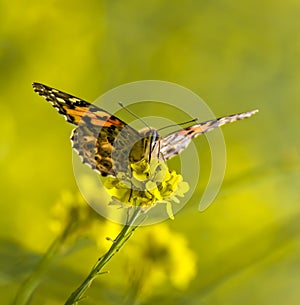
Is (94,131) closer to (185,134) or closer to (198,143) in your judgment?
(185,134)

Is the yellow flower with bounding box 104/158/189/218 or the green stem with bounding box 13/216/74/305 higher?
the yellow flower with bounding box 104/158/189/218

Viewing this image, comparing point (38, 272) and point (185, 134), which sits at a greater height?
point (185, 134)

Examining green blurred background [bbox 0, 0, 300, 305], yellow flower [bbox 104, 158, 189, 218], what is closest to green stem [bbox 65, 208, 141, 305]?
yellow flower [bbox 104, 158, 189, 218]

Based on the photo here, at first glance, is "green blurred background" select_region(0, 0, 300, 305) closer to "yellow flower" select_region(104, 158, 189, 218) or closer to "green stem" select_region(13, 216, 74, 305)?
"green stem" select_region(13, 216, 74, 305)

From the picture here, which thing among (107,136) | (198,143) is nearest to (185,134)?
(107,136)

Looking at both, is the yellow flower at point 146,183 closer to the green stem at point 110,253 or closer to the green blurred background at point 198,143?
the green stem at point 110,253

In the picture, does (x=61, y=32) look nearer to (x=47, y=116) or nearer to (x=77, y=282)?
(x=47, y=116)
